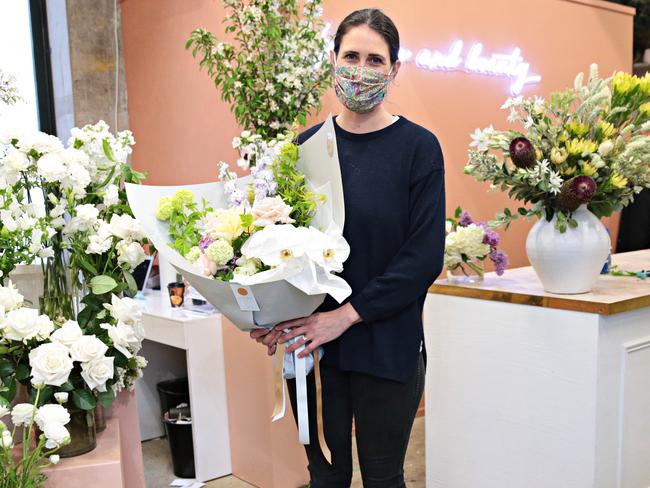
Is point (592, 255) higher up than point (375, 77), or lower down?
lower down

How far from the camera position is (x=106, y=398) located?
52.1 inches

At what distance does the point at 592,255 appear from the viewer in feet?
7.00

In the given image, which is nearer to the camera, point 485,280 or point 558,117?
point 558,117

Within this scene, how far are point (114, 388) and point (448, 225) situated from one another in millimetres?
1565

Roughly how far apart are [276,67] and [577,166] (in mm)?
1490

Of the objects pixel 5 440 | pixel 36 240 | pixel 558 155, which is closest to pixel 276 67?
pixel 558 155

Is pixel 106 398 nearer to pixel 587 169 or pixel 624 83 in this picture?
pixel 587 169

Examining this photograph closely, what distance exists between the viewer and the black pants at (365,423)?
5.23ft

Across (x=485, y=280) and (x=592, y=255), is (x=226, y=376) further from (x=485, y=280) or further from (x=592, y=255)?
(x=592, y=255)

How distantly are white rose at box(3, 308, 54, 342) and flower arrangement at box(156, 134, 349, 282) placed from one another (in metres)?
0.33

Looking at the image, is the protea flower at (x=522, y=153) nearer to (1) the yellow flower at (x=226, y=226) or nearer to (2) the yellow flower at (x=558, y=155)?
(2) the yellow flower at (x=558, y=155)

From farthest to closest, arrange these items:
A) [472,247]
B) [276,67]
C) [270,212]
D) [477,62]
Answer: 1. [477,62]
2. [276,67]
3. [472,247]
4. [270,212]

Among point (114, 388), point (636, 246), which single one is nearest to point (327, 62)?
point (114, 388)

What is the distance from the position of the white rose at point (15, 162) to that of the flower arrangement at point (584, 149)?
4.82 feet
